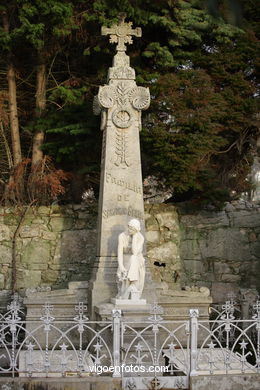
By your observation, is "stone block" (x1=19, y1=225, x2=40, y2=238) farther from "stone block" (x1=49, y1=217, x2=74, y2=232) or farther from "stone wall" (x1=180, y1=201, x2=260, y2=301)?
"stone wall" (x1=180, y1=201, x2=260, y2=301)

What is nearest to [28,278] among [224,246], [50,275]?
[50,275]

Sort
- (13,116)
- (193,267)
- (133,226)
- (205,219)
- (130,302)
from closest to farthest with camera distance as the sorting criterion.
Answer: (130,302), (133,226), (193,267), (205,219), (13,116)

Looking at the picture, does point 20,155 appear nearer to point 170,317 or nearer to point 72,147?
point 72,147

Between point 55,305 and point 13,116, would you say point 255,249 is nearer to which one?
point 55,305

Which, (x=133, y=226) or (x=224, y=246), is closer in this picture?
(x=133, y=226)

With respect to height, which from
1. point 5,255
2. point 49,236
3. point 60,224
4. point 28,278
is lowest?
point 28,278

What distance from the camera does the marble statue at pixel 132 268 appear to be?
25.2 ft

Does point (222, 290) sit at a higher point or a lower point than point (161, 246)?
lower

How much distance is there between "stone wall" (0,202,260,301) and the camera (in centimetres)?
1121

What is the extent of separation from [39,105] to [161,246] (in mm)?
4105

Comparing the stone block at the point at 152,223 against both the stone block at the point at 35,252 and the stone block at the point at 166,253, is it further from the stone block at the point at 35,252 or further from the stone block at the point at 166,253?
the stone block at the point at 35,252

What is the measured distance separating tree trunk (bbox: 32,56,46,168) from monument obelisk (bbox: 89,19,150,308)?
8.51 ft

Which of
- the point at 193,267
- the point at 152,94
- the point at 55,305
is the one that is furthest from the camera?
the point at 193,267

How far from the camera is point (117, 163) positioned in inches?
364
